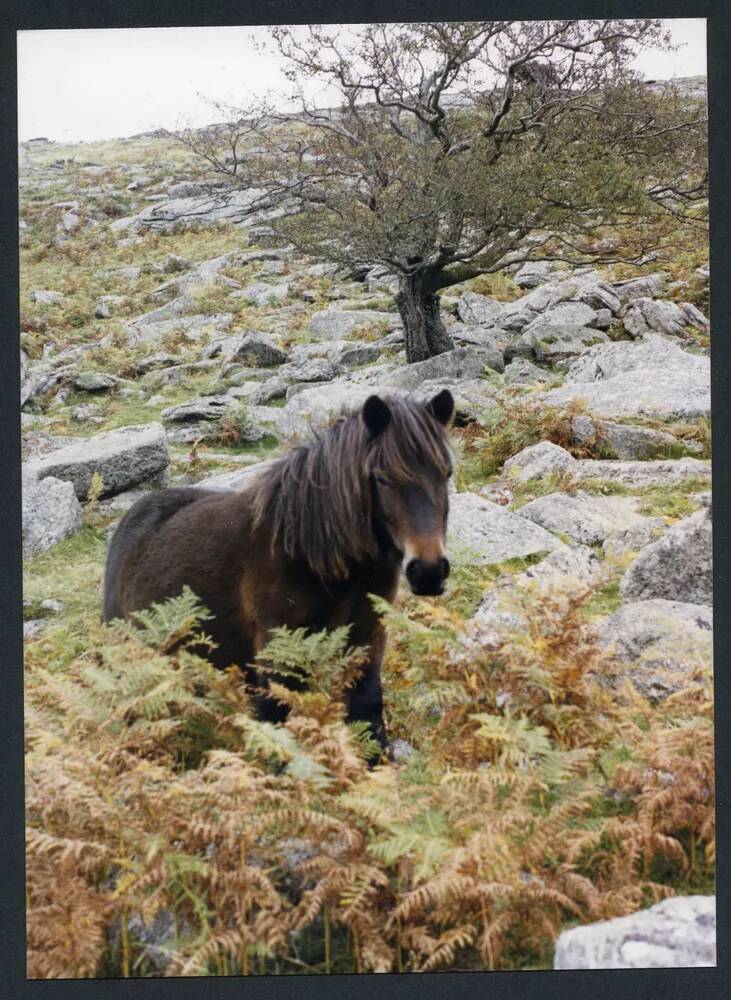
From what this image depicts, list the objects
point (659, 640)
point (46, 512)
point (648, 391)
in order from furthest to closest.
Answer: point (648, 391), point (46, 512), point (659, 640)

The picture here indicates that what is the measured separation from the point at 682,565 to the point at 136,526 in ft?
9.94

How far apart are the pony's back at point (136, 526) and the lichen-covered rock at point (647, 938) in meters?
2.74

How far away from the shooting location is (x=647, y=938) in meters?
3.34

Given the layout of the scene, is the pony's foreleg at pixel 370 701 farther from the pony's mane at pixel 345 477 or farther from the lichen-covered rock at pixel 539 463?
the lichen-covered rock at pixel 539 463

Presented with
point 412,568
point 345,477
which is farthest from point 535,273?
point 412,568

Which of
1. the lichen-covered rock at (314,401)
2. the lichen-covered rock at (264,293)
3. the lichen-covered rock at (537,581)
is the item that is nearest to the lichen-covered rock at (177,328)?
the lichen-covered rock at (264,293)

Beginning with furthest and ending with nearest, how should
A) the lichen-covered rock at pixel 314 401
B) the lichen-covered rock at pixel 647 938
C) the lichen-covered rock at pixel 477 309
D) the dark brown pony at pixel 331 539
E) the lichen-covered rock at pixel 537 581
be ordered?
the lichen-covered rock at pixel 477 309, the lichen-covered rock at pixel 314 401, the lichen-covered rock at pixel 537 581, the dark brown pony at pixel 331 539, the lichen-covered rock at pixel 647 938

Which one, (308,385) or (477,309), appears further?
(477,309)

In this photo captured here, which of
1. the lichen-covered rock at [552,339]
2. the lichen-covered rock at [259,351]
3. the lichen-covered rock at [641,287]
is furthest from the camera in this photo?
the lichen-covered rock at [552,339]

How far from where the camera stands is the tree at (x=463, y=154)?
16.5 feet

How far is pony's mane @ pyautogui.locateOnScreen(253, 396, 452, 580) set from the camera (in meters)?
3.52

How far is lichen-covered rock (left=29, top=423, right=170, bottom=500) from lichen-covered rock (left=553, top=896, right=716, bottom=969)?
360cm

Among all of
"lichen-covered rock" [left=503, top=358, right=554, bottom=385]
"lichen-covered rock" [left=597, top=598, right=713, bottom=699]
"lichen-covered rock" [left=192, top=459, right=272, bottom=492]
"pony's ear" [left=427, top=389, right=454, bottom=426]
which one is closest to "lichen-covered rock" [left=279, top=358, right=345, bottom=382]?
"lichen-covered rock" [left=192, top=459, right=272, bottom=492]

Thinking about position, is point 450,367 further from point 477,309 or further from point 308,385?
point 308,385
